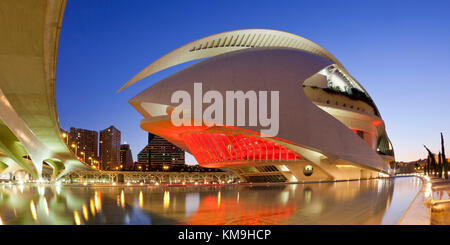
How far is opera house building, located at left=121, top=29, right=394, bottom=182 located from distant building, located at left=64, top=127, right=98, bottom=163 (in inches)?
3094

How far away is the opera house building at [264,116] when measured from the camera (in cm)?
1966

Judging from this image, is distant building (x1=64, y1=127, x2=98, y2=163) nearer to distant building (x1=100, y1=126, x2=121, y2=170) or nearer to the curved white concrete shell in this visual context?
distant building (x1=100, y1=126, x2=121, y2=170)

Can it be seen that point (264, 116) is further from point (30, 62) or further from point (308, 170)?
point (30, 62)

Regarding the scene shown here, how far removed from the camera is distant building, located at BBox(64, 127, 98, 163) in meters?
95.2

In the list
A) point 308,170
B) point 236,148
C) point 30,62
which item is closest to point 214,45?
point 236,148

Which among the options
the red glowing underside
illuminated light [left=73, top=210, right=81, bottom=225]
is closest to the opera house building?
the red glowing underside

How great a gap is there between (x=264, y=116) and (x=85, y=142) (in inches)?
3721

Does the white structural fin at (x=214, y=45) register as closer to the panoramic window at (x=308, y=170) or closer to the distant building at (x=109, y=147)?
the panoramic window at (x=308, y=170)

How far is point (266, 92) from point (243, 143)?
3801 mm

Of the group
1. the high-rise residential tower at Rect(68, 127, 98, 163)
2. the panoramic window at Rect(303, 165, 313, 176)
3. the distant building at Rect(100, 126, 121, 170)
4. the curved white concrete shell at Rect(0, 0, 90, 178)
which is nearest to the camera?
the curved white concrete shell at Rect(0, 0, 90, 178)

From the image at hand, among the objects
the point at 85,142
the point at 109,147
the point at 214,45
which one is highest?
the point at 214,45

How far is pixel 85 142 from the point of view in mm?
102062
